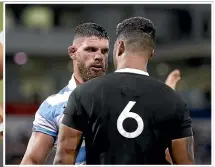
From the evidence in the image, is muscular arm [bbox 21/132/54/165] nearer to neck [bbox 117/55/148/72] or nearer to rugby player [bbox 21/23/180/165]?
rugby player [bbox 21/23/180/165]

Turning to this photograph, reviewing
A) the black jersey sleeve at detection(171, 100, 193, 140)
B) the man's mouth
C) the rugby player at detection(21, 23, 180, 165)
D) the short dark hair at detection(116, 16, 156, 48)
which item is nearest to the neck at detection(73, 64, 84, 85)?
the rugby player at detection(21, 23, 180, 165)

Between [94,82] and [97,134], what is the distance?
1.00 ft

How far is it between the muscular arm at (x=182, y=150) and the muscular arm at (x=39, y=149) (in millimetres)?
935

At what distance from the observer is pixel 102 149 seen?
2.86 m

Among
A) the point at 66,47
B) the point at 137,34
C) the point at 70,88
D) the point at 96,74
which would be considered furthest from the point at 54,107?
the point at 66,47

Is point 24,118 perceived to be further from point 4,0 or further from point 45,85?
point 4,0

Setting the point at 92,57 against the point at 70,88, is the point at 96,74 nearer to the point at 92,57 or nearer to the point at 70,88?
the point at 92,57

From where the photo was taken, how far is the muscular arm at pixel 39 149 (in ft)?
11.1

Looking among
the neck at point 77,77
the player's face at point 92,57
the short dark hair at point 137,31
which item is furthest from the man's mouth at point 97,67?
the short dark hair at point 137,31

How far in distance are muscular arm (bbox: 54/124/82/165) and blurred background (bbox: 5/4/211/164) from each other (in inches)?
380

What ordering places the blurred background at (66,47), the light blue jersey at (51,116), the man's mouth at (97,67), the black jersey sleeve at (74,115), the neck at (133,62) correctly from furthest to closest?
the blurred background at (66,47), the man's mouth at (97,67), the light blue jersey at (51,116), the neck at (133,62), the black jersey sleeve at (74,115)

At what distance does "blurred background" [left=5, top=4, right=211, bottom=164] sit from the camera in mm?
13469

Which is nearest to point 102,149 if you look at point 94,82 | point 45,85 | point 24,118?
point 94,82

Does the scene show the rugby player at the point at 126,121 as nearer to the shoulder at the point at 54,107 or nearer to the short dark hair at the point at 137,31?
→ the short dark hair at the point at 137,31
